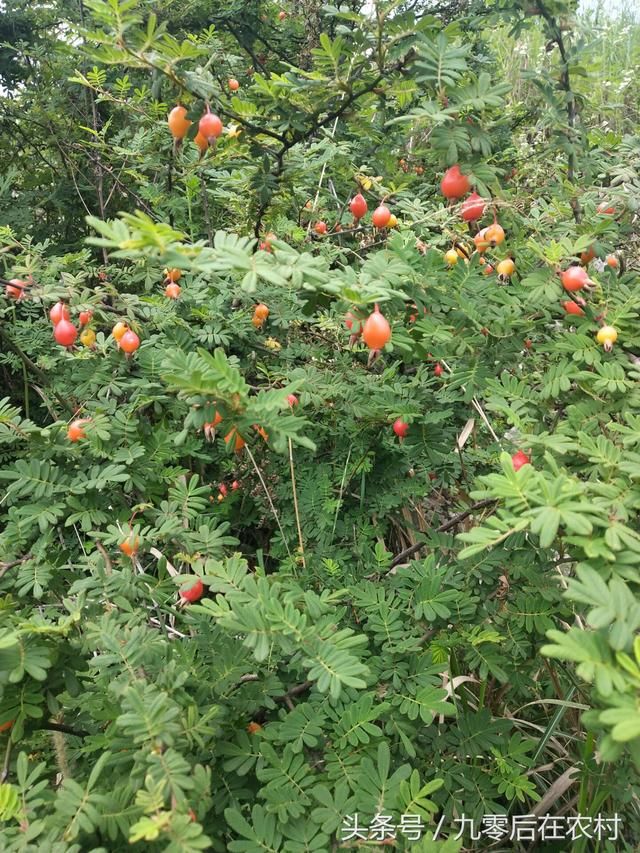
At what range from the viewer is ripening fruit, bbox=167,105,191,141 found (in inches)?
51.8

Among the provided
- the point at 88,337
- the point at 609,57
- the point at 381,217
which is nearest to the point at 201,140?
the point at 381,217

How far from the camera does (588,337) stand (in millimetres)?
1347

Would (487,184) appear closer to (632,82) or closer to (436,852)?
(436,852)

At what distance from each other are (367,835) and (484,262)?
1.31m

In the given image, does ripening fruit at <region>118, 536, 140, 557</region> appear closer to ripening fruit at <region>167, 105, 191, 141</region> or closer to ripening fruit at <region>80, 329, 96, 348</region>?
ripening fruit at <region>80, 329, 96, 348</region>

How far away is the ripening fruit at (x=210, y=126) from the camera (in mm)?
1281

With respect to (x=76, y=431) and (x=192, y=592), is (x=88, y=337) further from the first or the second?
(x=192, y=592)

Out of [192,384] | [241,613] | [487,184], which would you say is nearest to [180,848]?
[241,613]

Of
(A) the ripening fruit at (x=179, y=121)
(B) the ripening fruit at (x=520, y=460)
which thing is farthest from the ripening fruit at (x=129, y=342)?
(B) the ripening fruit at (x=520, y=460)

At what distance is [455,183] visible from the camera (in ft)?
4.60

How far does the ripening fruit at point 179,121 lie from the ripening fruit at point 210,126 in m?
0.05

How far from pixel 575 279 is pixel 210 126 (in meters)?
0.78

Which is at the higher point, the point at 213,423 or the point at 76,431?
the point at 213,423

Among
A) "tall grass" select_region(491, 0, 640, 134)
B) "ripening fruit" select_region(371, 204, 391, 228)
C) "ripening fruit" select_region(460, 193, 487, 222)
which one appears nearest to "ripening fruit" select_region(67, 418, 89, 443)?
"ripening fruit" select_region(371, 204, 391, 228)
